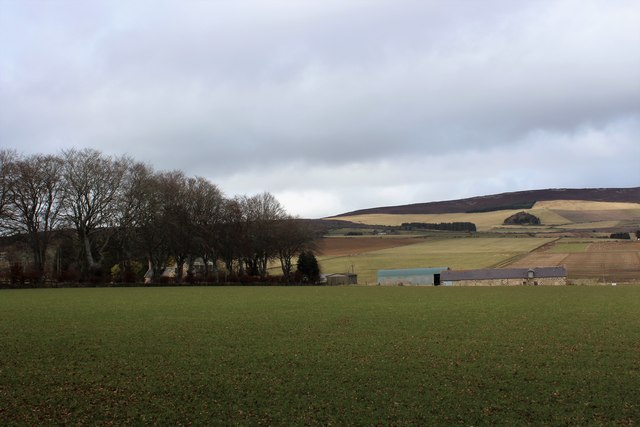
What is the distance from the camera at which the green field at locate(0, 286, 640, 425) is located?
11.9 m

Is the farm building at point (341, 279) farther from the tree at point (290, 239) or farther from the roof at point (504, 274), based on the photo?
the roof at point (504, 274)

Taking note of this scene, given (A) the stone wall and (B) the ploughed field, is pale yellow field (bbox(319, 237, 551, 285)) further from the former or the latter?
(A) the stone wall

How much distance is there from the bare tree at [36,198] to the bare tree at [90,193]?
58.5 inches

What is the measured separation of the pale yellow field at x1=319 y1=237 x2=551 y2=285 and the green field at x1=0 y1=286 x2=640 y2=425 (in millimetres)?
71725

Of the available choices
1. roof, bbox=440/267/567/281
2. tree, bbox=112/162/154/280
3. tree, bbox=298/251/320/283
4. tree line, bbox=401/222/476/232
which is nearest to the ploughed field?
roof, bbox=440/267/567/281

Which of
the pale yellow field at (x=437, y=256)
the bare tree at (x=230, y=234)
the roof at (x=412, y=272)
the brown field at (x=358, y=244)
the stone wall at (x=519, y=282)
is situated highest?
the bare tree at (x=230, y=234)

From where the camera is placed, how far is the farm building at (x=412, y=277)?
9044 centimetres

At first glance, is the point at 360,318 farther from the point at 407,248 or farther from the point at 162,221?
the point at 407,248

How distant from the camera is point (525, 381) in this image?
1448cm

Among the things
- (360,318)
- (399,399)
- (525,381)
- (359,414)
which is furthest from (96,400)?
(360,318)

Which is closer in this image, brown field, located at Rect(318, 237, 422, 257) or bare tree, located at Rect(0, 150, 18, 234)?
bare tree, located at Rect(0, 150, 18, 234)

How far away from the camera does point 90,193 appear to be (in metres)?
76.2

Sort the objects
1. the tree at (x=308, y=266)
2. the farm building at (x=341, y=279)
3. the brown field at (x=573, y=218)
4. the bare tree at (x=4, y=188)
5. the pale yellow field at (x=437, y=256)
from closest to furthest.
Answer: the bare tree at (x=4, y=188) < the tree at (x=308, y=266) < the farm building at (x=341, y=279) < the pale yellow field at (x=437, y=256) < the brown field at (x=573, y=218)

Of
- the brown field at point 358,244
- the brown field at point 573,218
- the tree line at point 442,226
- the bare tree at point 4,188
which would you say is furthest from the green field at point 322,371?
the brown field at point 573,218
